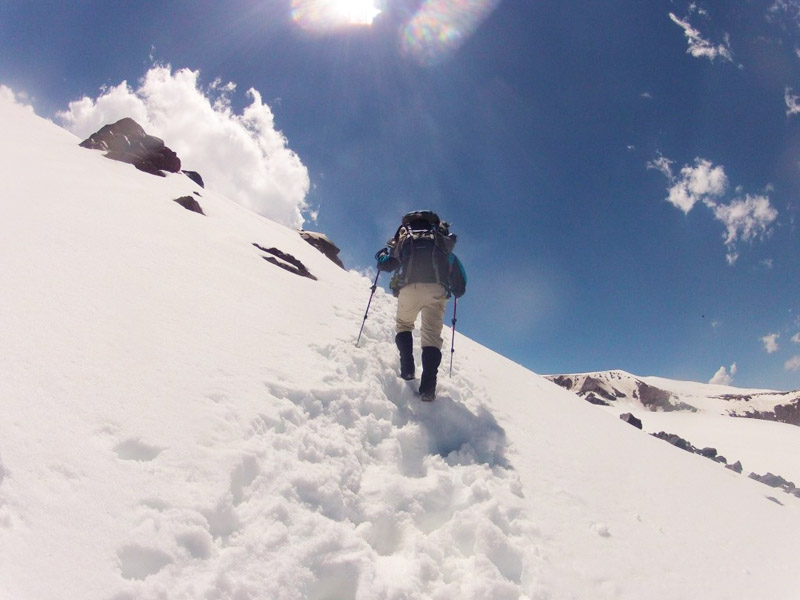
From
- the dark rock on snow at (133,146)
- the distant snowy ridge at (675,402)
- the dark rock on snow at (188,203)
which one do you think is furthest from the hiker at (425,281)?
the distant snowy ridge at (675,402)

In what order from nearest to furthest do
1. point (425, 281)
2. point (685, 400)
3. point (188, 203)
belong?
point (425, 281) < point (188, 203) < point (685, 400)

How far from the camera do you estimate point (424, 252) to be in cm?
643

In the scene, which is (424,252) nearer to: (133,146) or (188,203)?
(188,203)

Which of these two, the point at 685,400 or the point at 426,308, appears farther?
the point at 685,400

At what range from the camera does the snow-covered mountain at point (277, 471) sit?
8.10ft

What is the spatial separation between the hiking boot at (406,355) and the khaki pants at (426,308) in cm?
16

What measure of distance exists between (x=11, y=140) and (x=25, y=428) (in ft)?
57.4

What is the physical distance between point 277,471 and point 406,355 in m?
3.26

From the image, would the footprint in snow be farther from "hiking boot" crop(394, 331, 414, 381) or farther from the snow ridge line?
"hiking boot" crop(394, 331, 414, 381)

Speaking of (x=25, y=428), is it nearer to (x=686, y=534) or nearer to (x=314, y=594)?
(x=314, y=594)

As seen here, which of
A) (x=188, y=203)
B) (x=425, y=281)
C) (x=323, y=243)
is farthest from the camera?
(x=323, y=243)

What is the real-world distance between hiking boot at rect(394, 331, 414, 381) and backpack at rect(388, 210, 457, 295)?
2.51 feet

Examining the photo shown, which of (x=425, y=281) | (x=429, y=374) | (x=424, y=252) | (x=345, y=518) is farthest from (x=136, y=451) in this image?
(x=424, y=252)

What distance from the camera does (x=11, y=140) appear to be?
1425 centimetres
